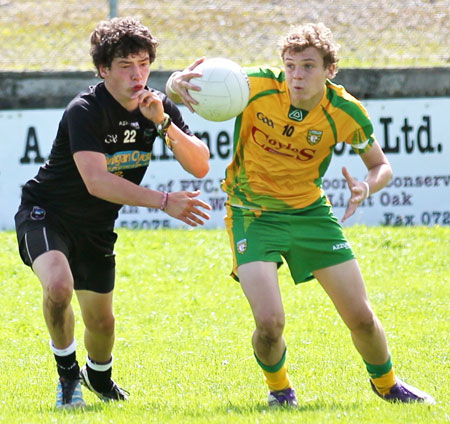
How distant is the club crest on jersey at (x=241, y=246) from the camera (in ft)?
18.7

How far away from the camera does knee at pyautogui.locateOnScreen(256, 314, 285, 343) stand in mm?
5445

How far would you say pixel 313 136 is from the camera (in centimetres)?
584

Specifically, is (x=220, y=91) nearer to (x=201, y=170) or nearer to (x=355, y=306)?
(x=201, y=170)

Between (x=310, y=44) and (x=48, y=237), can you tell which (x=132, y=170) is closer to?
(x=48, y=237)

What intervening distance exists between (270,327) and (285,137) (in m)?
1.22

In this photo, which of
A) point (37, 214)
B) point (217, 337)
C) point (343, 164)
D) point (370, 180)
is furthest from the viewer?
point (343, 164)

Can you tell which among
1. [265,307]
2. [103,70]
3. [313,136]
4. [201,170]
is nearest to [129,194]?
[201,170]

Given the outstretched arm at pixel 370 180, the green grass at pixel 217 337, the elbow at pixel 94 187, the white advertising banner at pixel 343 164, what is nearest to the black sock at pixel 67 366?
the green grass at pixel 217 337

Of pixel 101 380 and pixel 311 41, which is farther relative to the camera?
pixel 101 380

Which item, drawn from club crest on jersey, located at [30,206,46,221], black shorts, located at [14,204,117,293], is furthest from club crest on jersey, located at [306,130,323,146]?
club crest on jersey, located at [30,206,46,221]

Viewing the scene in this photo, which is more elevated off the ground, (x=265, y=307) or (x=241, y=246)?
(x=241, y=246)

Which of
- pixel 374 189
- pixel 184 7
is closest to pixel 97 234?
pixel 374 189

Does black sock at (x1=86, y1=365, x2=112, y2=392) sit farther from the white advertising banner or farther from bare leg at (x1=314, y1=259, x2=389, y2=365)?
the white advertising banner

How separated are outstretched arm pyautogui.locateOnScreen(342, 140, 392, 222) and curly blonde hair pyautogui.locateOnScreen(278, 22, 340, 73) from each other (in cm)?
64
